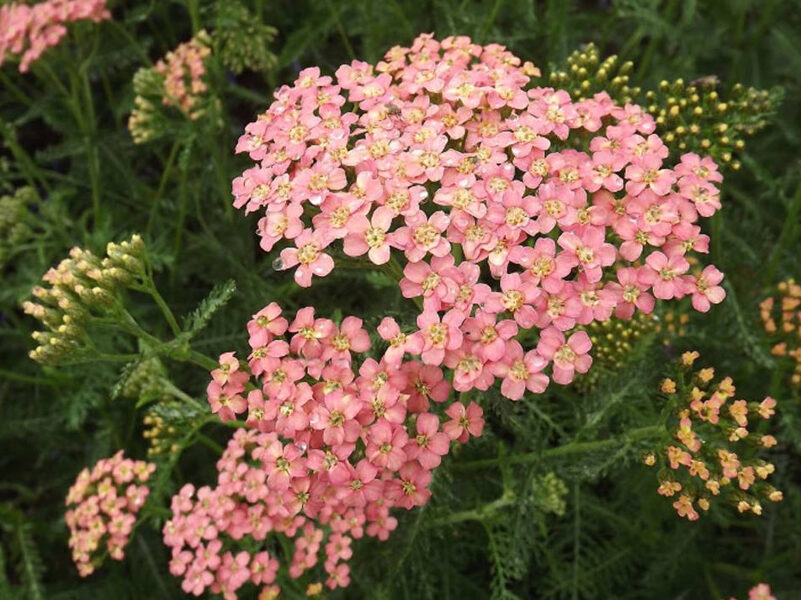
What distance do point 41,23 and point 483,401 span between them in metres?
2.73

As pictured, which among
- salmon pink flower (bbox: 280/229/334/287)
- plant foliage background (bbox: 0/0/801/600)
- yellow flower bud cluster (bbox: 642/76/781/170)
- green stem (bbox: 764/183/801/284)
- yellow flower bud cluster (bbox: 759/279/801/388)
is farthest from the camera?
green stem (bbox: 764/183/801/284)

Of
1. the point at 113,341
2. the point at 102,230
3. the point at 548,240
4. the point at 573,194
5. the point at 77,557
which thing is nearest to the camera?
the point at 548,240

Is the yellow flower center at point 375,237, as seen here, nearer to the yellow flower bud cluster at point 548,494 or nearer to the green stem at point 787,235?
the yellow flower bud cluster at point 548,494

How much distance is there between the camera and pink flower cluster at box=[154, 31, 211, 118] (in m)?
3.50

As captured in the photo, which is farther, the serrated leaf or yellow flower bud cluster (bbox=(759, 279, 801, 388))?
yellow flower bud cluster (bbox=(759, 279, 801, 388))

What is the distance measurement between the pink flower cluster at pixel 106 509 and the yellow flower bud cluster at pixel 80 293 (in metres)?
0.74

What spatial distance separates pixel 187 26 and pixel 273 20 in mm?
669

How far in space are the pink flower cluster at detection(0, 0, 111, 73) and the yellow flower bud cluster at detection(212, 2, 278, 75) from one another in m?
0.61

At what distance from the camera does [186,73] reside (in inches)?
145

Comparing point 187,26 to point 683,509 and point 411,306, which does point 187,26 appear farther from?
point 683,509

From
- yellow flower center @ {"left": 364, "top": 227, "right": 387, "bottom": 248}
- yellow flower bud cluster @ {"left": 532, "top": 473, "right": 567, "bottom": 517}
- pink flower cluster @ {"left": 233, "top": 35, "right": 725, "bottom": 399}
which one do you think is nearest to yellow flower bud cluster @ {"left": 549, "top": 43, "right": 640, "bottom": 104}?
pink flower cluster @ {"left": 233, "top": 35, "right": 725, "bottom": 399}

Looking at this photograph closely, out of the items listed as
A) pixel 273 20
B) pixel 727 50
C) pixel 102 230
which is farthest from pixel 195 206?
pixel 727 50

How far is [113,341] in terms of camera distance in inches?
152

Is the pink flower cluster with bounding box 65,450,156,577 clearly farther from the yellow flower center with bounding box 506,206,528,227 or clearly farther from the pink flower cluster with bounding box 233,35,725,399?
the yellow flower center with bounding box 506,206,528,227
